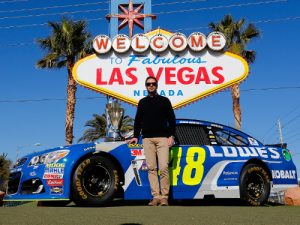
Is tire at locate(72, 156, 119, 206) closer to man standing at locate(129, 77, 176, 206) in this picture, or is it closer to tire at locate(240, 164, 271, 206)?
man standing at locate(129, 77, 176, 206)

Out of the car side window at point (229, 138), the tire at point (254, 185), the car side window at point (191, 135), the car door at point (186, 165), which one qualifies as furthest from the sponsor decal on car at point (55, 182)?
the tire at point (254, 185)

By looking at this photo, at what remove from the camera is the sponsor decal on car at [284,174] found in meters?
6.55

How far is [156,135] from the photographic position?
218 inches

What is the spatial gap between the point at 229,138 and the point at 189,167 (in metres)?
1.01

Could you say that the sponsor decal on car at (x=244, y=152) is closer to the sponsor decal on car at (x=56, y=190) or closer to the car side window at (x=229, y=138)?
the car side window at (x=229, y=138)

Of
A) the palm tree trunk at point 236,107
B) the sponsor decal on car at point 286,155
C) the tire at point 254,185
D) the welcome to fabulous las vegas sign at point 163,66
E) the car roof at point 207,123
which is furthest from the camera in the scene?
the palm tree trunk at point 236,107

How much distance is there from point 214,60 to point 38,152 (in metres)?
7.22

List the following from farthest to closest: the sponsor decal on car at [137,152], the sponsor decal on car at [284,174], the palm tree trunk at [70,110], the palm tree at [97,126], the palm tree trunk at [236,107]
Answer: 1. the palm tree at [97,126]
2. the palm tree trunk at [236,107]
3. the palm tree trunk at [70,110]
4. the sponsor decal on car at [284,174]
5. the sponsor decal on car at [137,152]

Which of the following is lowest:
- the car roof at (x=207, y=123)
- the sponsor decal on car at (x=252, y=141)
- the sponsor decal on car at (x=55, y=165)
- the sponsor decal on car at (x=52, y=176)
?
the sponsor decal on car at (x=52, y=176)

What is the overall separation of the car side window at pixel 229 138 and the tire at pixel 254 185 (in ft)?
1.41

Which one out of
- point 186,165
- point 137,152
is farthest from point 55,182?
point 186,165

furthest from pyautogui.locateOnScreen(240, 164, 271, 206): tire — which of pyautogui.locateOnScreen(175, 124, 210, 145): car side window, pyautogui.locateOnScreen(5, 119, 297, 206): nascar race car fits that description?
pyautogui.locateOnScreen(175, 124, 210, 145): car side window

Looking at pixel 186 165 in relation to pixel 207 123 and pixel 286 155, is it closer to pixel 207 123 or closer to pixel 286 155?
pixel 207 123
